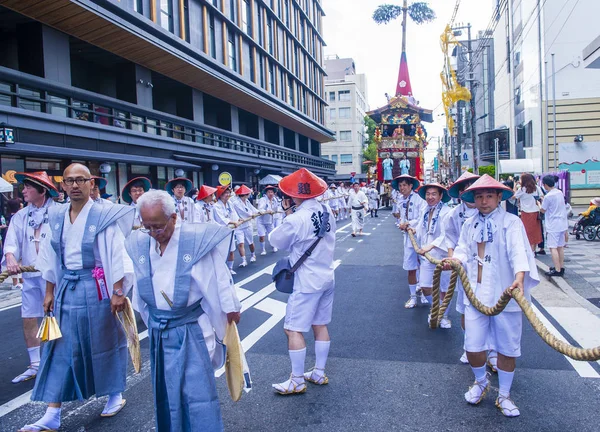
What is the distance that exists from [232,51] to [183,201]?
21162 millimetres

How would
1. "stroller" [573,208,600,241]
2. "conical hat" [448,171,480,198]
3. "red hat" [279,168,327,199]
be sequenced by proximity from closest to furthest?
"red hat" [279,168,327,199]
"conical hat" [448,171,480,198]
"stroller" [573,208,600,241]

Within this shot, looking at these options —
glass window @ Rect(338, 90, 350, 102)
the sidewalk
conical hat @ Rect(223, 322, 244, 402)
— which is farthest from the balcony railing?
glass window @ Rect(338, 90, 350, 102)

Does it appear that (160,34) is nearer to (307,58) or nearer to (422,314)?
(422,314)

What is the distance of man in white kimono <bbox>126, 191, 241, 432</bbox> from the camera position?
3.03 m

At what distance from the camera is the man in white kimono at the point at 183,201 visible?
999 cm

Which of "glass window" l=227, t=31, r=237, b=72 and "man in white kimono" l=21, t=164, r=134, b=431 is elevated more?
"glass window" l=227, t=31, r=237, b=72

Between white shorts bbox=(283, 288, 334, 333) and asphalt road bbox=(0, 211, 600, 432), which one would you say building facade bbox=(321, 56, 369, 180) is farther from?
white shorts bbox=(283, 288, 334, 333)

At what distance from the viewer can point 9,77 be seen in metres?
12.9

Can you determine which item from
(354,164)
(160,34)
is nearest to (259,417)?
(160,34)

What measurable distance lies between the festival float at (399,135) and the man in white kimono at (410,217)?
24462 mm

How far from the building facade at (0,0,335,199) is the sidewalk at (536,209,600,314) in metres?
12.8

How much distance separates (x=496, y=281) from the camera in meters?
3.93

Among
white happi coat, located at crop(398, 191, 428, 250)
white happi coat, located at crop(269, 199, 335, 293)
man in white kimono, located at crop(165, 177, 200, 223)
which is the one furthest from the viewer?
man in white kimono, located at crop(165, 177, 200, 223)

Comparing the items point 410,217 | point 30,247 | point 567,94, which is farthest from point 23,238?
point 567,94
